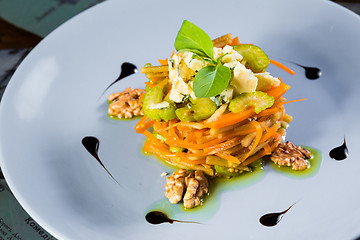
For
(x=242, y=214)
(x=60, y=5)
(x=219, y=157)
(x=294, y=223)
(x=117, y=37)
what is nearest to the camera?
(x=294, y=223)

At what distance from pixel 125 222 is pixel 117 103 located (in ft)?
4.63

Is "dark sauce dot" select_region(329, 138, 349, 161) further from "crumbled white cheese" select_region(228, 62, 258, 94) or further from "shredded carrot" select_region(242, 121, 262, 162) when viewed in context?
"crumbled white cheese" select_region(228, 62, 258, 94)

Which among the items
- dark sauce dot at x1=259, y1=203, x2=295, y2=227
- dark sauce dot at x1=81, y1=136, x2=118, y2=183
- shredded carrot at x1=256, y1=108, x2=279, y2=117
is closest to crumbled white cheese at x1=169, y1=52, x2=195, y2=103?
shredded carrot at x1=256, y1=108, x2=279, y2=117

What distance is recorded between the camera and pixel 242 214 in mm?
3652

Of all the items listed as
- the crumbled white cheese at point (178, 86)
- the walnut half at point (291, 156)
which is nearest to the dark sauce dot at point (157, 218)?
the crumbled white cheese at point (178, 86)

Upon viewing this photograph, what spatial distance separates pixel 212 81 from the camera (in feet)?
11.7

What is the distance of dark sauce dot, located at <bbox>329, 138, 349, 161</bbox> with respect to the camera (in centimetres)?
394

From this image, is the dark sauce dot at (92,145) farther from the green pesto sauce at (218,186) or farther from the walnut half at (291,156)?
the walnut half at (291,156)

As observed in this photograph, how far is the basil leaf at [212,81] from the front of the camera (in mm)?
3559

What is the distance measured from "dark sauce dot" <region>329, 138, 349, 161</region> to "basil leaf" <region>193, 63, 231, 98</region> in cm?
116

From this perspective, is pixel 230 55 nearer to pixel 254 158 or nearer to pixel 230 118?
pixel 230 118

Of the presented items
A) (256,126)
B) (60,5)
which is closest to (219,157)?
(256,126)

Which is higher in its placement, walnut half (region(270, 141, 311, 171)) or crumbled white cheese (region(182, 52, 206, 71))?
crumbled white cheese (region(182, 52, 206, 71))

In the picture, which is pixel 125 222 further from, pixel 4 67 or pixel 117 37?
pixel 4 67
